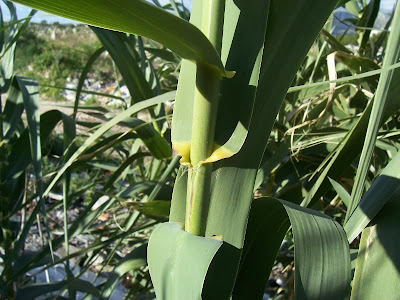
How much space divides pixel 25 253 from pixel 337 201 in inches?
19.6

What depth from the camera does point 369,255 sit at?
0.32 meters

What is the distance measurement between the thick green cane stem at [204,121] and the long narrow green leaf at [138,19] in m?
0.02

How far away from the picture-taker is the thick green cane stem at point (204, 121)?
0.28m

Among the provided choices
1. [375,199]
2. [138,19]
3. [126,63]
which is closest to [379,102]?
[375,199]

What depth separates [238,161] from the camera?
32cm

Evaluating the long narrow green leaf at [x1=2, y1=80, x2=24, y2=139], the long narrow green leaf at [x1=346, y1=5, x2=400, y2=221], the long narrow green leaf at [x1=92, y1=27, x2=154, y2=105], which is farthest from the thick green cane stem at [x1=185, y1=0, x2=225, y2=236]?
the long narrow green leaf at [x1=2, y1=80, x2=24, y2=139]

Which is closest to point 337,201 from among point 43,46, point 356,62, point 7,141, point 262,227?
point 356,62

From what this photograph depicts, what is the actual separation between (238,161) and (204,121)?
4 cm

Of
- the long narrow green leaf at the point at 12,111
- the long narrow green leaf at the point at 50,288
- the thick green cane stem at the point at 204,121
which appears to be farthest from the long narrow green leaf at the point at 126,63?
the thick green cane stem at the point at 204,121

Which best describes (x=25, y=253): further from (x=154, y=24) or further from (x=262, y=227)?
(x=154, y=24)

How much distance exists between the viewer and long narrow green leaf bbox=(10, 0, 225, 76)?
0.22 metres

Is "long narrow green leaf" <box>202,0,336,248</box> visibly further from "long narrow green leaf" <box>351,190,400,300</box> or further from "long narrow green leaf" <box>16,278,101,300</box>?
"long narrow green leaf" <box>16,278,101,300</box>

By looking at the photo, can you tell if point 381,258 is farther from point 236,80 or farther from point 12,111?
point 12,111

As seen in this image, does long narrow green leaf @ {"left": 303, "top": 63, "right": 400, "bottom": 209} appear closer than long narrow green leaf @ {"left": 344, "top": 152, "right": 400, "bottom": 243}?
No
